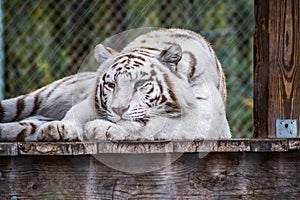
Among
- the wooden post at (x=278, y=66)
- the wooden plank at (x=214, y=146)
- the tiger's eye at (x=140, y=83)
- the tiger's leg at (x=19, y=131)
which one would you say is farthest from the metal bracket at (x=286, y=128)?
the tiger's leg at (x=19, y=131)

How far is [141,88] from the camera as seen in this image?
6.83ft

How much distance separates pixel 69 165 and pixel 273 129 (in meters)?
0.78

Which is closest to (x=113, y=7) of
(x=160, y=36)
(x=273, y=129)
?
(x=160, y=36)

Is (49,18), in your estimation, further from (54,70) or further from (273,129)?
(273,129)

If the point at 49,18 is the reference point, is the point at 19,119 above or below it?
below

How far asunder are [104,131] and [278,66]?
2.02 ft

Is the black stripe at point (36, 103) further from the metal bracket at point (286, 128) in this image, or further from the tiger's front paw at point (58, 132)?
the metal bracket at point (286, 128)

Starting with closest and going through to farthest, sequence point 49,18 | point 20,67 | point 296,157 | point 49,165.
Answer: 1. point 49,165
2. point 296,157
3. point 20,67
4. point 49,18

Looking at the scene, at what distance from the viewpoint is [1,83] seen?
12.3ft

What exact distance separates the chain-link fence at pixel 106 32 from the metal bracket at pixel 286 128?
69.8 inches

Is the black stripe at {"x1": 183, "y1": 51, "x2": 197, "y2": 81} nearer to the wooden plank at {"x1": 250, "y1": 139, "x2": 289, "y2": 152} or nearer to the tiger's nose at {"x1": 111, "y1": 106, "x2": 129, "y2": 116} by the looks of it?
the tiger's nose at {"x1": 111, "y1": 106, "x2": 129, "y2": 116}

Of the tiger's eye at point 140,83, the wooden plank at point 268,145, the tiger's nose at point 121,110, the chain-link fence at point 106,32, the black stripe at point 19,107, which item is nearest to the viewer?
the wooden plank at point 268,145

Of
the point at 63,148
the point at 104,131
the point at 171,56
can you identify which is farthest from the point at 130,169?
the point at 171,56

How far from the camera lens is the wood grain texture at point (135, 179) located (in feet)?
5.29
